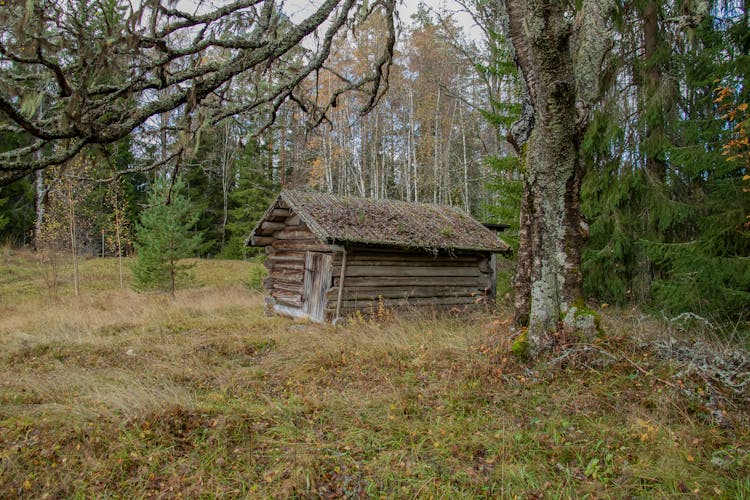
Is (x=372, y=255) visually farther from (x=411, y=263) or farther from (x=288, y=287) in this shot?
(x=288, y=287)

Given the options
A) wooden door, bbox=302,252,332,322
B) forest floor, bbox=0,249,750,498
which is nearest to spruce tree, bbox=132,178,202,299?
wooden door, bbox=302,252,332,322

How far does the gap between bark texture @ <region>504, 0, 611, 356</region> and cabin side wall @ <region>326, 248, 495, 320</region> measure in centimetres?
489

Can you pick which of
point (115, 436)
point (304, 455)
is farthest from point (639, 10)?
point (115, 436)

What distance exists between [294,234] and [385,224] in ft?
9.33

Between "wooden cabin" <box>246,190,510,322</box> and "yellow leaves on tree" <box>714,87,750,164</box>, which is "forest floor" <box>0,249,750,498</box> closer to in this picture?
"yellow leaves on tree" <box>714,87,750,164</box>

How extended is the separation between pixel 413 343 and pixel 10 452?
4.57 metres

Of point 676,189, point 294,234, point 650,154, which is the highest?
point 650,154

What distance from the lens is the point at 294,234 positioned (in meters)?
11.6

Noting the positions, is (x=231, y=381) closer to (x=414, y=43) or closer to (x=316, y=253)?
(x=316, y=253)

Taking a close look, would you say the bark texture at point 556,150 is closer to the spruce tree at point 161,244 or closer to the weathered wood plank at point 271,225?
the weathered wood plank at point 271,225

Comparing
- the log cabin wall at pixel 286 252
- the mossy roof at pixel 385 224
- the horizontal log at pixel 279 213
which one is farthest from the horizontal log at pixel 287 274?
the mossy roof at pixel 385 224

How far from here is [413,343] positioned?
6.26 metres

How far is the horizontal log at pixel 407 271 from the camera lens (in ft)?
32.3

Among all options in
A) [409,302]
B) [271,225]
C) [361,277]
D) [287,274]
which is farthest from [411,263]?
[271,225]
